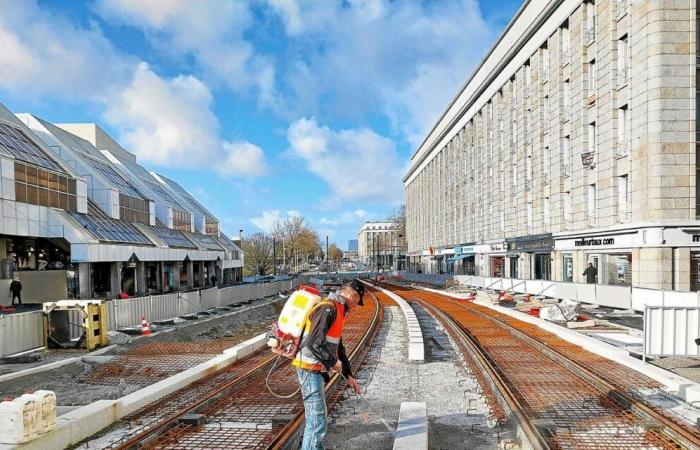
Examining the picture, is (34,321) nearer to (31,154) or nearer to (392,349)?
(392,349)

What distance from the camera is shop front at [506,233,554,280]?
37094 mm

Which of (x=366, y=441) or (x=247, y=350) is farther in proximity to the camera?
(x=247, y=350)

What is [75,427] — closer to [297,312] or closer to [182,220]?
[297,312]

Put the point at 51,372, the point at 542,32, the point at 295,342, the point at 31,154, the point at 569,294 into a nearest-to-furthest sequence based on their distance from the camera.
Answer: the point at 295,342
the point at 51,372
the point at 569,294
the point at 31,154
the point at 542,32

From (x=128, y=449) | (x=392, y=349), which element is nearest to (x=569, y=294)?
(x=392, y=349)

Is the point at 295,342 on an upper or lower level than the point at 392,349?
upper

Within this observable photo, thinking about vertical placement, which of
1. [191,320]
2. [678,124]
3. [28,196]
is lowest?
[191,320]

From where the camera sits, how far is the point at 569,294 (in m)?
27.9

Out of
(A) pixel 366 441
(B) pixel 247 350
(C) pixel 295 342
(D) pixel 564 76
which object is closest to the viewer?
(C) pixel 295 342

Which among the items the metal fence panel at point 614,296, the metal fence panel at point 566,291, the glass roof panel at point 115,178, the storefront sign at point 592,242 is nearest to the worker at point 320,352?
the metal fence panel at point 614,296

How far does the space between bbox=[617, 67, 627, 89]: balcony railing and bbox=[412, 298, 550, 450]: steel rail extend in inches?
651

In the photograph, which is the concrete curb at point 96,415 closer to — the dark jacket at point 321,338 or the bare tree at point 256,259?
the dark jacket at point 321,338

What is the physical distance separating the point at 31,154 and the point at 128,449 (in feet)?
98.6

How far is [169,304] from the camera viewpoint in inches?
862
